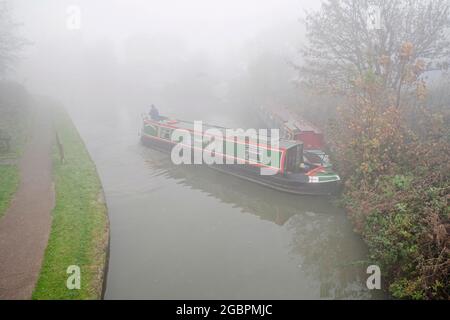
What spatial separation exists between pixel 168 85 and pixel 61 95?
13414 millimetres

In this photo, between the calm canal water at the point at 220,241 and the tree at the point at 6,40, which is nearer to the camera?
the calm canal water at the point at 220,241

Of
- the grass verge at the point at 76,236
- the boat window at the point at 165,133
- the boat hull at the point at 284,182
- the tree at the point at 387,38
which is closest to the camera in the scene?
the grass verge at the point at 76,236

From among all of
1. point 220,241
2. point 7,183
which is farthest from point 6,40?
point 220,241

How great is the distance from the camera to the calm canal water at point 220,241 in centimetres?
926

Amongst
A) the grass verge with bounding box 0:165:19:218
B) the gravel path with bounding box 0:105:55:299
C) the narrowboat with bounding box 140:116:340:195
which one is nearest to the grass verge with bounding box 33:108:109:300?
the gravel path with bounding box 0:105:55:299

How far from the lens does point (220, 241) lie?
11.3m

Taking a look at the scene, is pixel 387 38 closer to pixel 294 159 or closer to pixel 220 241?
pixel 294 159

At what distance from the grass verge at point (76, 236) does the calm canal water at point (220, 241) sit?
0.77 m

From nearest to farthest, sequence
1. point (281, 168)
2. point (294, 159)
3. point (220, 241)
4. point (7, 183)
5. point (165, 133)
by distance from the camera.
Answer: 1. point (220, 241)
2. point (7, 183)
3. point (281, 168)
4. point (294, 159)
5. point (165, 133)

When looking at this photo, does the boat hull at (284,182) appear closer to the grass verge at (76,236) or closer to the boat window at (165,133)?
the boat window at (165,133)

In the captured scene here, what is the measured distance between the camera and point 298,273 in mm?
9992

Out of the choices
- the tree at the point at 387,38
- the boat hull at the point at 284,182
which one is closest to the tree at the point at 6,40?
the boat hull at the point at 284,182

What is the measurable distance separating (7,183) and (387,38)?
62.1 ft
